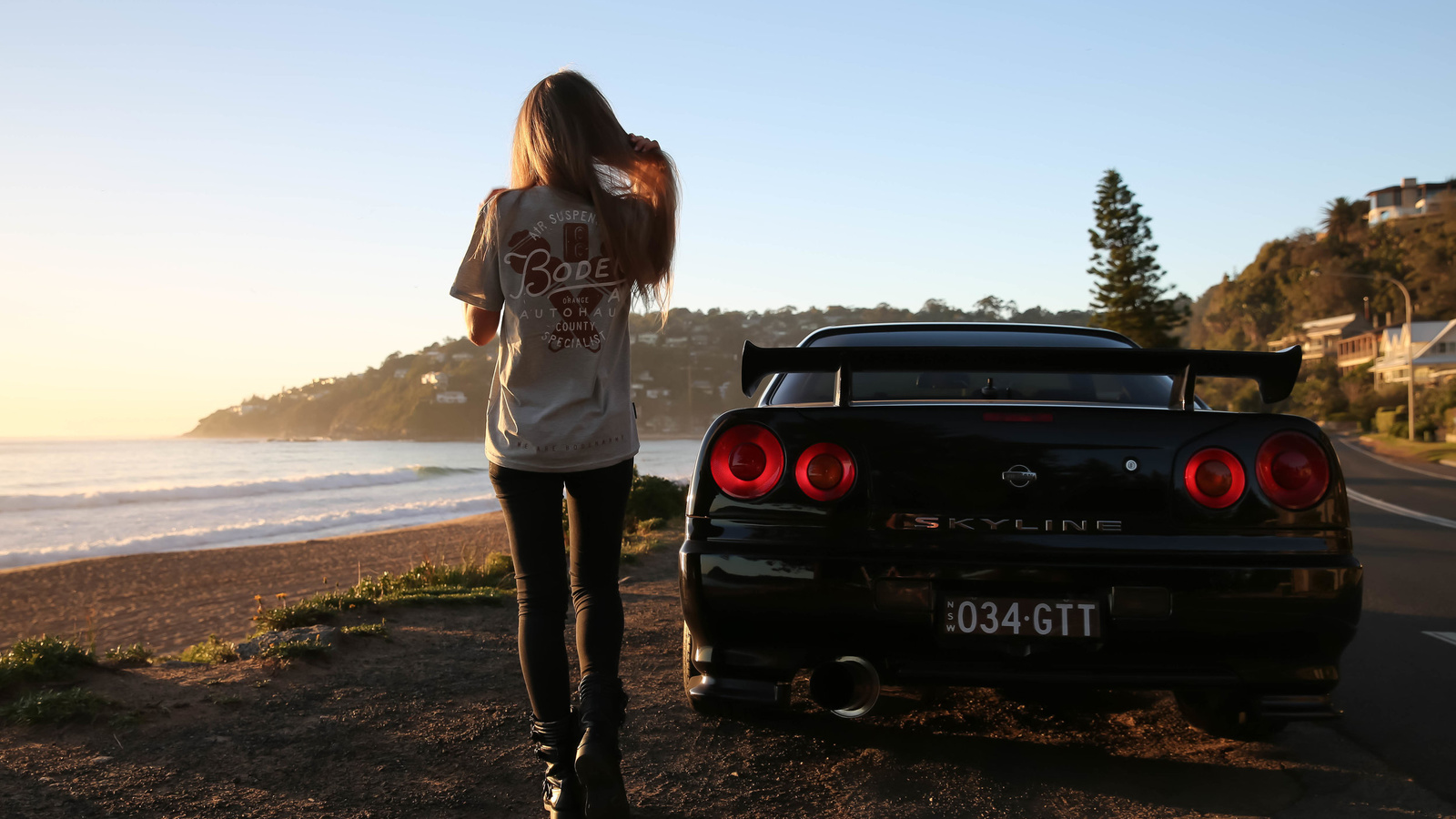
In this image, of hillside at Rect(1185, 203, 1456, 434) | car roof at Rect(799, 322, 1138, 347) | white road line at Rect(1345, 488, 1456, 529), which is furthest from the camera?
hillside at Rect(1185, 203, 1456, 434)

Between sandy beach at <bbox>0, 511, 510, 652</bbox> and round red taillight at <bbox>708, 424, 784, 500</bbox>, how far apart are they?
6.77 metres

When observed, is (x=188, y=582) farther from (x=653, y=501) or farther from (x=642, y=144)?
(x=642, y=144)

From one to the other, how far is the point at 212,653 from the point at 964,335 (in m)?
3.89

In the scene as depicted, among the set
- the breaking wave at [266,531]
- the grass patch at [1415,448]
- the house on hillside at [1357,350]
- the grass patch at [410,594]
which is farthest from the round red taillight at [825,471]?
the house on hillside at [1357,350]

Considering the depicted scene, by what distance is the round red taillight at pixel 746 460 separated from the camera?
2.62m

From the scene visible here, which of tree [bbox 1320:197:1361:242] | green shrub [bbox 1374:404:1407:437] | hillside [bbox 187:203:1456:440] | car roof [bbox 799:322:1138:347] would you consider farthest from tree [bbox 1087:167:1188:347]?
tree [bbox 1320:197:1361:242]

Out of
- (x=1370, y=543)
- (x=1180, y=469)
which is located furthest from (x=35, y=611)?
(x=1370, y=543)

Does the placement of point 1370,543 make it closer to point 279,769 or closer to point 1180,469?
point 1180,469

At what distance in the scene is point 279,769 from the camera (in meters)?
2.80

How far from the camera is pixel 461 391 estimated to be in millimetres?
105562

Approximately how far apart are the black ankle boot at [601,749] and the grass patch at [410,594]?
3298 millimetres

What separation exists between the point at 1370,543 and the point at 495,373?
978 centimetres

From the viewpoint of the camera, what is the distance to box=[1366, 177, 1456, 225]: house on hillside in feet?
396

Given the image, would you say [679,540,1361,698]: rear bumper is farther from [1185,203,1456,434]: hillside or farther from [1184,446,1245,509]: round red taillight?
[1185,203,1456,434]: hillside
